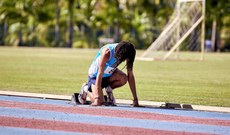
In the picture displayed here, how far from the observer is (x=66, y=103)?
38.5 ft

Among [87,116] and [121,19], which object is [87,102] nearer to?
[87,116]

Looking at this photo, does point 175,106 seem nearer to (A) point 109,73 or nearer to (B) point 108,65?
(A) point 109,73

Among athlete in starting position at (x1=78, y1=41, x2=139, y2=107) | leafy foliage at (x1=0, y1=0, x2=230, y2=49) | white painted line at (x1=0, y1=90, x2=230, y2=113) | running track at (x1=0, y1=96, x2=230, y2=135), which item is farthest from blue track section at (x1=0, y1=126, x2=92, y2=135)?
leafy foliage at (x1=0, y1=0, x2=230, y2=49)

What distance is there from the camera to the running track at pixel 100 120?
8.51m

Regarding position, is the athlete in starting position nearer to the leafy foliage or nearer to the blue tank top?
the blue tank top

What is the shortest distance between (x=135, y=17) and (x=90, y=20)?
5452 mm

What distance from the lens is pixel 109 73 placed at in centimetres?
1131

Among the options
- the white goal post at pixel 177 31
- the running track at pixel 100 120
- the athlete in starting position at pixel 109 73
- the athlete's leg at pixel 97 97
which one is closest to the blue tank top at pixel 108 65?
the athlete in starting position at pixel 109 73

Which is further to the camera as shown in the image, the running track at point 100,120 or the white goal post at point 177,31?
the white goal post at point 177,31

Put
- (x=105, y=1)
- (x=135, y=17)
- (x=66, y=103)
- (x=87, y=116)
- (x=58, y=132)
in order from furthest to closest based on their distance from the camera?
(x=135, y=17) → (x=105, y=1) → (x=66, y=103) → (x=87, y=116) → (x=58, y=132)

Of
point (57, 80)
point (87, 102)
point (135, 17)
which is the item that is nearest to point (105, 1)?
point (135, 17)

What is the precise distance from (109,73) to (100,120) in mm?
1936

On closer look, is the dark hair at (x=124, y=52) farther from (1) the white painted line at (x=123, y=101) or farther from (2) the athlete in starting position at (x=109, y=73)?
(1) the white painted line at (x=123, y=101)

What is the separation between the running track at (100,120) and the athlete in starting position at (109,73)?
27 cm
